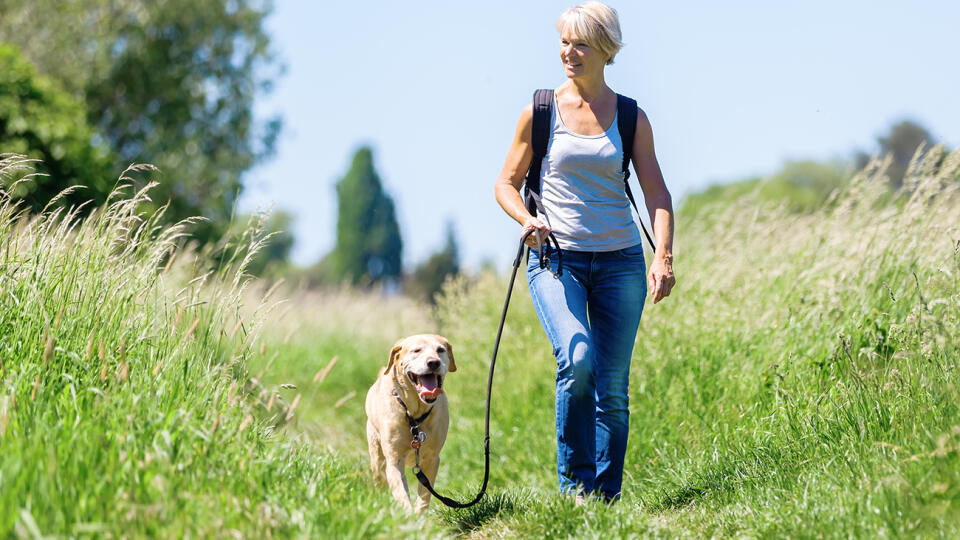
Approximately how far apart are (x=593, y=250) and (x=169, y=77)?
22.3 meters

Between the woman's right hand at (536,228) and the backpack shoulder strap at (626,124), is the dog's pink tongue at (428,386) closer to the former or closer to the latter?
the woman's right hand at (536,228)

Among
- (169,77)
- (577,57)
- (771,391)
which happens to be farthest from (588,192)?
(169,77)

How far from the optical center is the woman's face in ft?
14.4

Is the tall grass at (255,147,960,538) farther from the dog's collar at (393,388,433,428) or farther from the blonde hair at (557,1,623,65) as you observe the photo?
the blonde hair at (557,1,623,65)

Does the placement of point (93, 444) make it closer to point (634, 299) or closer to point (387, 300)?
point (634, 299)

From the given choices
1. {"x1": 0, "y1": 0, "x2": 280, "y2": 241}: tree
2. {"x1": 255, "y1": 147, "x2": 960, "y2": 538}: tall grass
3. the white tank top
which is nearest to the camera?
{"x1": 255, "y1": 147, "x2": 960, "y2": 538}: tall grass

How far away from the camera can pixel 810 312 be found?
605 centimetres

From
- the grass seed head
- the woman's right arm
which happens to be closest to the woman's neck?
the woman's right arm

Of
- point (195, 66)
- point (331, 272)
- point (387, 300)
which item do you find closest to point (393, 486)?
point (387, 300)

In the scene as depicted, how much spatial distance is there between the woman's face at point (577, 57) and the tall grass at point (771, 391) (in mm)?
1800

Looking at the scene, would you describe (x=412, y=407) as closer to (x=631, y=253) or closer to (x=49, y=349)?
(x=631, y=253)

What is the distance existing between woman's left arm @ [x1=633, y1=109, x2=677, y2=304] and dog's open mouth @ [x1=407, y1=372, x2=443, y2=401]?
1191 millimetres

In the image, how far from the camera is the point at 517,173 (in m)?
4.64

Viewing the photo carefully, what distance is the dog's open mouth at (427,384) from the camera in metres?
4.56
